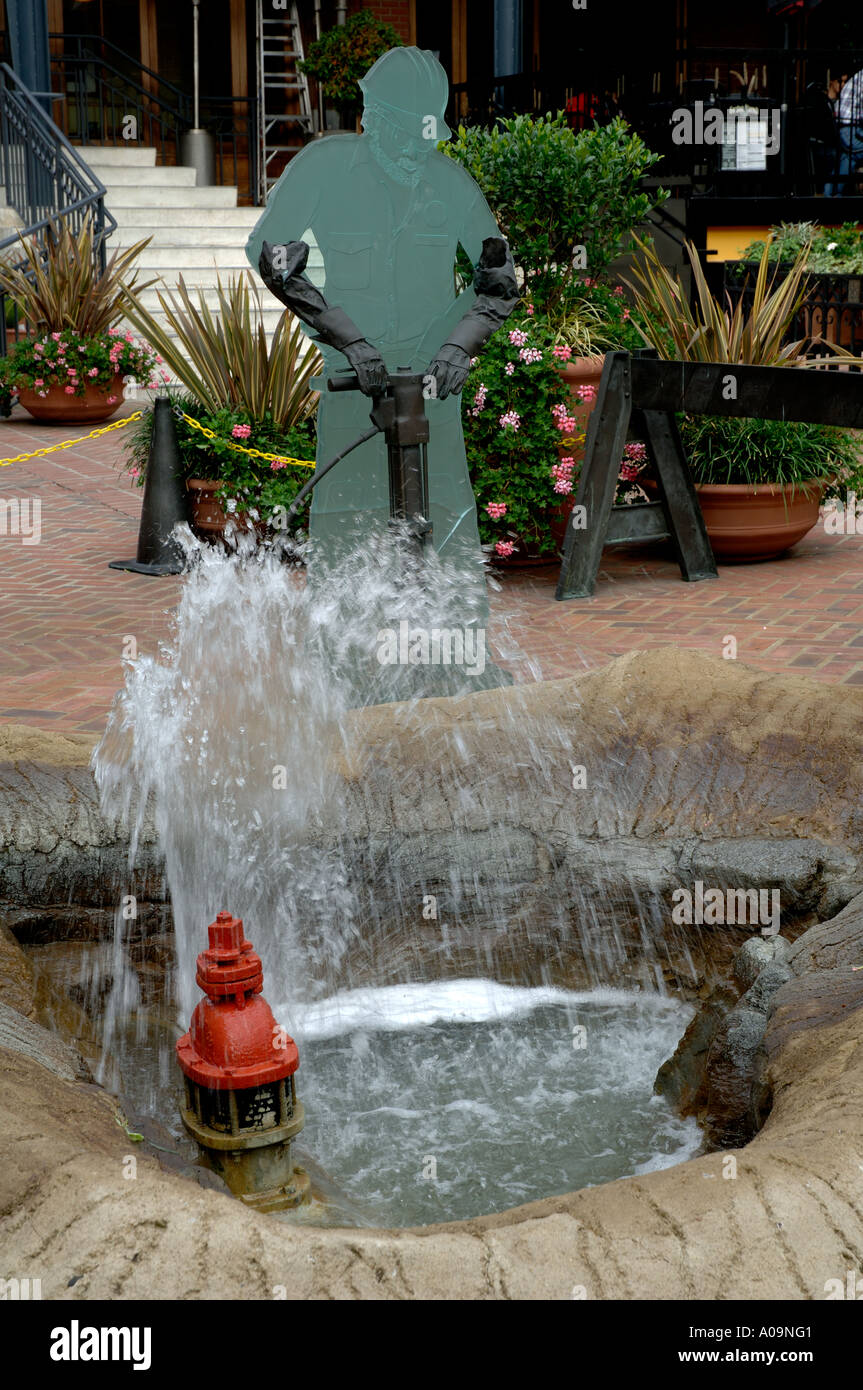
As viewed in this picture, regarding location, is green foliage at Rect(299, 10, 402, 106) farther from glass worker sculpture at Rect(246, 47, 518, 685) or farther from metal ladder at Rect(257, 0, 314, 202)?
glass worker sculpture at Rect(246, 47, 518, 685)

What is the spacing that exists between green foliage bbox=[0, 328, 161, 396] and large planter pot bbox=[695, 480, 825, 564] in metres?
6.05

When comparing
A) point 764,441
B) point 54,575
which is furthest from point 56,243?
point 764,441

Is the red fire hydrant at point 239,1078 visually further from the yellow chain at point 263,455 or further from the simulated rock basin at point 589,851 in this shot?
the yellow chain at point 263,455

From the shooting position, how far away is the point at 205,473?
7.93 meters

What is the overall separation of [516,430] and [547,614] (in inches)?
43.8

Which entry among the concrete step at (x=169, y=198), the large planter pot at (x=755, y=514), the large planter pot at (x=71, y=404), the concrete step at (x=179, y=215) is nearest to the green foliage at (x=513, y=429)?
the large planter pot at (x=755, y=514)

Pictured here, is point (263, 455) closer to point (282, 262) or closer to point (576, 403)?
point (576, 403)

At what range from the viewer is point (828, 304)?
10562mm

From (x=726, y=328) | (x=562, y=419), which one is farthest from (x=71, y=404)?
(x=726, y=328)

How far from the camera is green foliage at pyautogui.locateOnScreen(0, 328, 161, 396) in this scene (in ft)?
39.5

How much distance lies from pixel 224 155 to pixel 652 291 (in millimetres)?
12456

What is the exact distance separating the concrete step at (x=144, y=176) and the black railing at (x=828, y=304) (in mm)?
7345

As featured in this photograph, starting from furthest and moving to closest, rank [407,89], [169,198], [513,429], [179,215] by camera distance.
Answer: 1. [169,198]
2. [179,215]
3. [513,429]
4. [407,89]

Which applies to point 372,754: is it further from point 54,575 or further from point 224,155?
point 224,155
